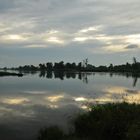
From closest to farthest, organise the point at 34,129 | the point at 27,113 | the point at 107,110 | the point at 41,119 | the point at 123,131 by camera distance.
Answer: the point at 123,131 < the point at 107,110 < the point at 34,129 < the point at 41,119 < the point at 27,113

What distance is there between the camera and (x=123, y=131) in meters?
14.9


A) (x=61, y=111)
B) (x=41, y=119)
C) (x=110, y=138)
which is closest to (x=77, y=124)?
(x=110, y=138)

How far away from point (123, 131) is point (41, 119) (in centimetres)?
845

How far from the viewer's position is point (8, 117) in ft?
76.2

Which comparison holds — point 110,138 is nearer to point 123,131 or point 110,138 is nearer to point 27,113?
point 123,131

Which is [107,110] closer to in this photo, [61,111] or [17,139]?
[17,139]

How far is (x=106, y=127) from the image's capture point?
15.6 m

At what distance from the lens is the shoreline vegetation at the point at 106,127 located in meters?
14.9

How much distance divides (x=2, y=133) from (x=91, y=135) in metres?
4.80

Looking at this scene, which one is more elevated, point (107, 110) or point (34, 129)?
point (107, 110)

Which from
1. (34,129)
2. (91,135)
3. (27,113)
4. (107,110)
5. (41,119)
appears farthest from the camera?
(27,113)

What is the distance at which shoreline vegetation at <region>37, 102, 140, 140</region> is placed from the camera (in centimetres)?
1488

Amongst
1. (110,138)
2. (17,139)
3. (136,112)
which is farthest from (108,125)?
(17,139)

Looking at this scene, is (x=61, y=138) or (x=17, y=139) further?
(x=17, y=139)
